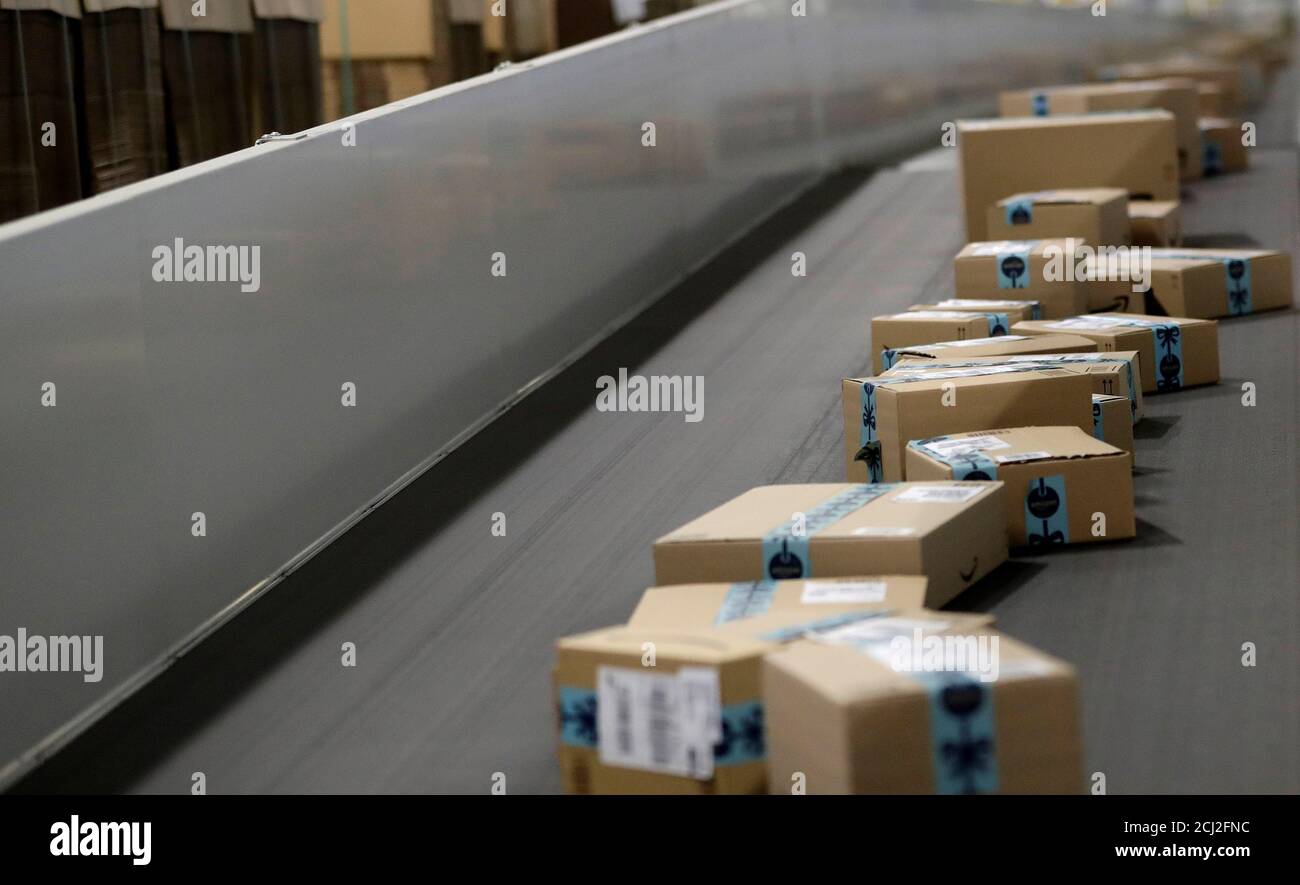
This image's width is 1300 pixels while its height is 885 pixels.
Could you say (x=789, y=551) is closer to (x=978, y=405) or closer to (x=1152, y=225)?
(x=978, y=405)

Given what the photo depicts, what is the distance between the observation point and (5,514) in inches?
91.0

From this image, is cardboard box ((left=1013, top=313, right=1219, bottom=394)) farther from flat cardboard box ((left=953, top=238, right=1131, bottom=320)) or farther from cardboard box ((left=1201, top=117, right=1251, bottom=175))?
cardboard box ((left=1201, top=117, right=1251, bottom=175))

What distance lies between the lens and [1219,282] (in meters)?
4.77

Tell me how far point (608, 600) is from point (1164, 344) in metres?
1.87

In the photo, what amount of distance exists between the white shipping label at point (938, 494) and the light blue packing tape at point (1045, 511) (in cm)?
16

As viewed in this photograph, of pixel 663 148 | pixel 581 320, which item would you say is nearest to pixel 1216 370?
pixel 581 320

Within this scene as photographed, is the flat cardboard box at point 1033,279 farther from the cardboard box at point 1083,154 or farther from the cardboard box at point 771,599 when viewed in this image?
the cardboard box at point 771,599

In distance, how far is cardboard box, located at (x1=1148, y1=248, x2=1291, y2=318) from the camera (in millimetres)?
4633

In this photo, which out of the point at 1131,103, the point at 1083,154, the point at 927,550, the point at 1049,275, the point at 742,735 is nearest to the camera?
the point at 742,735

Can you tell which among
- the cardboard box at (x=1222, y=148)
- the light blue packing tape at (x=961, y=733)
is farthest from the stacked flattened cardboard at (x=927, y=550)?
the cardboard box at (x=1222, y=148)

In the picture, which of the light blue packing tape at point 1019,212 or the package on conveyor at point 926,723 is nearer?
the package on conveyor at point 926,723

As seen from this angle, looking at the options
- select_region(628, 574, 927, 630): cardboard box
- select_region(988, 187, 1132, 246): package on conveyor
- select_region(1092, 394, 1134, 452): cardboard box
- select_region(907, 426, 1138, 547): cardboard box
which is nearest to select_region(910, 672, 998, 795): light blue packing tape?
select_region(628, 574, 927, 630): cardboard box

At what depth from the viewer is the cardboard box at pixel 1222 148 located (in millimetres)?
8227

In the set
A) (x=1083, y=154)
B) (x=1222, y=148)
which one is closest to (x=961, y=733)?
(x=1083, y=154)
